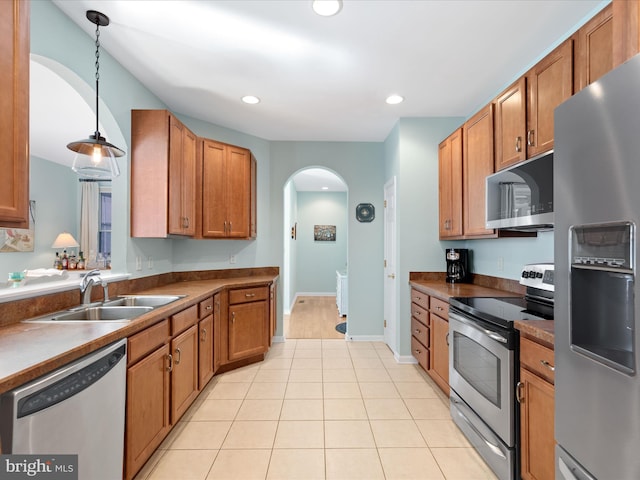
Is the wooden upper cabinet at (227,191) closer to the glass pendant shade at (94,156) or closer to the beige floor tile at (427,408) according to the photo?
the glass pendant shade at (94,156)

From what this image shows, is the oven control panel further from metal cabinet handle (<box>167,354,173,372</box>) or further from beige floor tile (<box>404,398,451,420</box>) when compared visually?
metal cabinet handle (<box>167,354,173,372</box>)

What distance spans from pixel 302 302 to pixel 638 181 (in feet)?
22.0

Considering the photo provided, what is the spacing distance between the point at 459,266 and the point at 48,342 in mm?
3302

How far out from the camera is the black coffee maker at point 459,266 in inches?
132

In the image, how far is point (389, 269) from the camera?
4.00 metres

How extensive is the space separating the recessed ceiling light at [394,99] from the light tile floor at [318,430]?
2.74 meters

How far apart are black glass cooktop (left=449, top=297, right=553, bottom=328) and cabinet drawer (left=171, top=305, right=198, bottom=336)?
1.94 m

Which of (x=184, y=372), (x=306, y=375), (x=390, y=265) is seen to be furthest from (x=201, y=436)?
(x=390, y=265)

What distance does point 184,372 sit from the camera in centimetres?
229

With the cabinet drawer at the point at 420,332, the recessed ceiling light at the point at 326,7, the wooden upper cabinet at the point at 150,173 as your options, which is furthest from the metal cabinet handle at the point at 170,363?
the recessed ceiling light at the point at 326,7

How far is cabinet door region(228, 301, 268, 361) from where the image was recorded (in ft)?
10.7

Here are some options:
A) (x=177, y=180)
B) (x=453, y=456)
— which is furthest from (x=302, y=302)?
(x=453, y=456)

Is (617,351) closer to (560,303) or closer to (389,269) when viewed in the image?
(560,303)

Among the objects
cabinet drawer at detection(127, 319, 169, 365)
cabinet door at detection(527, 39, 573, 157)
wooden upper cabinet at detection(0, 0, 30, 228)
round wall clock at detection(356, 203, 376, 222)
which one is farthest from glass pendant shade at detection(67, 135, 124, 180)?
round wall clock at detection(356, 203, 376, 222)
